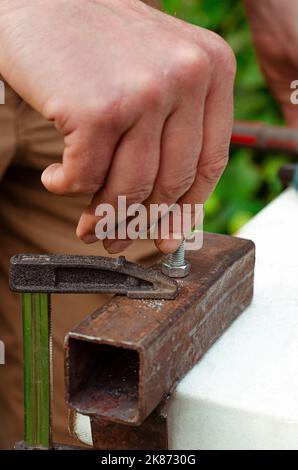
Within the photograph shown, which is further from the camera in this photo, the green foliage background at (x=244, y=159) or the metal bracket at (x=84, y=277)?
the green foliage background at (x=244, y=159)

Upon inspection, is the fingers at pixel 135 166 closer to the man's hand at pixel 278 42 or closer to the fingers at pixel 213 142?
the fingers at pixel 213 142

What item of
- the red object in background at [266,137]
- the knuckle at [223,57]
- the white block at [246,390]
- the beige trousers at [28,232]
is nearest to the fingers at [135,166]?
the knuckle at [223,57]

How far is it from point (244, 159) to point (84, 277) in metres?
1.90

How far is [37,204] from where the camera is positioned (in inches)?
63.5

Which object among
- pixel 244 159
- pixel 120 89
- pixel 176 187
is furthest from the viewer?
pixel 244 159

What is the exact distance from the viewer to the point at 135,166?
0.85 m

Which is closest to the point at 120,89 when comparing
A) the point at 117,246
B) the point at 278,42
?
the point at 117,246

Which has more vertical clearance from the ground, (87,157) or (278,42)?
(87,157)

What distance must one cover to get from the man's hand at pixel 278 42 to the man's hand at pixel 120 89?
1.02 metres

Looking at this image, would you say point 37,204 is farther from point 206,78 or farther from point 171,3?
point 171,3

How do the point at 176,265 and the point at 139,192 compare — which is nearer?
the point at 139,192

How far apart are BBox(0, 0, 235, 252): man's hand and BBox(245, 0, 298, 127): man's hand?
1.02 meters

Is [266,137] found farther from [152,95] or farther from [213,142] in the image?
[152,95]

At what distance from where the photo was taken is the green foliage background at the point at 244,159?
280 cm
